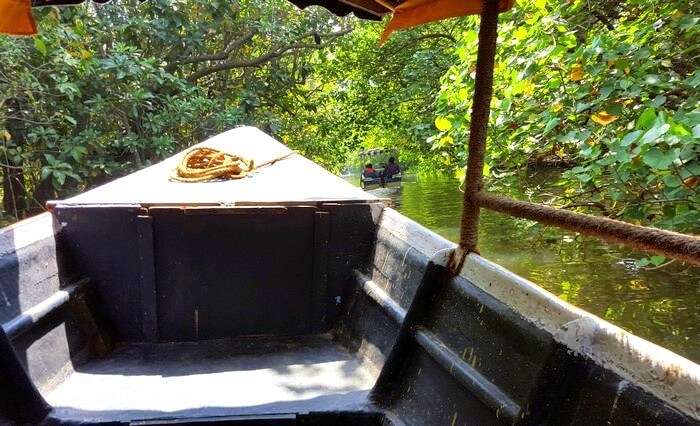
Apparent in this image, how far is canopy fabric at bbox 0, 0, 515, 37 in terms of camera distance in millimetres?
2223

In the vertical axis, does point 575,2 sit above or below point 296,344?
above

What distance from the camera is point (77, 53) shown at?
6.45 m

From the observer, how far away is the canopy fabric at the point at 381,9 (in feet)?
7.29

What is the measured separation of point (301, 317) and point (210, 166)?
48.1 inches

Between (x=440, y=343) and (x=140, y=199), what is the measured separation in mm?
1885

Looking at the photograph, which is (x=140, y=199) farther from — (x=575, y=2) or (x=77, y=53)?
(x=77, y=53)

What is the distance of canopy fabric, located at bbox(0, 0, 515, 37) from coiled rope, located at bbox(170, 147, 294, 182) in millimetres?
1267

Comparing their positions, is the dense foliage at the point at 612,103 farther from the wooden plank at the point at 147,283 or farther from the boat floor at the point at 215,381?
the wooden plank at the point at 147,283

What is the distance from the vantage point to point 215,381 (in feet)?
8.12

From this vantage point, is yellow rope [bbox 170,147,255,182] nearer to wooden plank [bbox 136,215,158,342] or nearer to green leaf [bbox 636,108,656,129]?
wooden plank [bbox 136,215,158,342]

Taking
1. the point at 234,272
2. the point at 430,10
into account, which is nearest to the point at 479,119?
the point at 430,10

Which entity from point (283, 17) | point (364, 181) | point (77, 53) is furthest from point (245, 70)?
point (364, 181)

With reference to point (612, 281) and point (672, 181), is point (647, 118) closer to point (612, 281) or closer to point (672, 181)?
point (672, 181)

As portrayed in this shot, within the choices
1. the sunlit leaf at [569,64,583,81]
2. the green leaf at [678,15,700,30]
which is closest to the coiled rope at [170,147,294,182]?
the sunlit leaf at [569,64,583,81]
